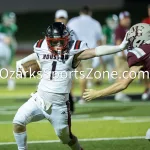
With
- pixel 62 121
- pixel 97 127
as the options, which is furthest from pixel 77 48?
pixel 97 127

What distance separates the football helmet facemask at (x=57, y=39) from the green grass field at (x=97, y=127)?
1.40m

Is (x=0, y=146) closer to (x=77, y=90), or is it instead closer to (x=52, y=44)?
(x=52, y=44)

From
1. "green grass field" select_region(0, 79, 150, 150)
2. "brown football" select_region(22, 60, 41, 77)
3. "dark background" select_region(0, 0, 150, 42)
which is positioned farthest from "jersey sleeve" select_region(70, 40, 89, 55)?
"dark background" select_region(0, 0, 150, 42)

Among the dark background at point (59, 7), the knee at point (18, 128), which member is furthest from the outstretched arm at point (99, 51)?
the dark background at point (59, 7)

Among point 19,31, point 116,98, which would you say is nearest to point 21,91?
point 116,98

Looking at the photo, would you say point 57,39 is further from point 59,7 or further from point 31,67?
point 59,7

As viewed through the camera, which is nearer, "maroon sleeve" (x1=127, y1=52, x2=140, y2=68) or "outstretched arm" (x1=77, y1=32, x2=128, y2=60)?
"maroon sleeve" (x1=127, y1=52, x2=140, y2=68)

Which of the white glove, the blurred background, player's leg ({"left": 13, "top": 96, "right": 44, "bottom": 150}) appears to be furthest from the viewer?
the blurred background

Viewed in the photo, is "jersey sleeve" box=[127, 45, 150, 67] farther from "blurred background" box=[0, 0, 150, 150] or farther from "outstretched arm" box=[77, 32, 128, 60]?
"blurred background" box=[0, 0, 150, 150]

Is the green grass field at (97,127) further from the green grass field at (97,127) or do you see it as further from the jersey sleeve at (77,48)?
the jersey sleeve at (77,48)

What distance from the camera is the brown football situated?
6195mm

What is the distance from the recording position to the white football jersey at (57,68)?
590cm

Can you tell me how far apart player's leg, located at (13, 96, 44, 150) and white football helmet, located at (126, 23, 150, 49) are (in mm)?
1127

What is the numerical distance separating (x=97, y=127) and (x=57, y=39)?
249cm
